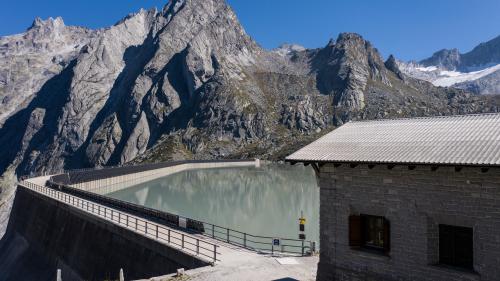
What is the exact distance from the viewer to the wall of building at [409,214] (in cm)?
1443

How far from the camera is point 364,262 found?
17.8 metres

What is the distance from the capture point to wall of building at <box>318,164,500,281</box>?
14430 mm

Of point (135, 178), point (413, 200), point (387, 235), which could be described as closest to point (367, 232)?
point (387, 235)

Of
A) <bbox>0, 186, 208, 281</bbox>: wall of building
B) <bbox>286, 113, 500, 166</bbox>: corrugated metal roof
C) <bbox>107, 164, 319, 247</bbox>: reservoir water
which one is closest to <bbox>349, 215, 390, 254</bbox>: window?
<bbox>286, 113, 500, 166</bbox>: corrugated metal roof

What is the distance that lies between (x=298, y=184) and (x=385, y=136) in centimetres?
7118

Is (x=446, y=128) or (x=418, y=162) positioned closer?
(x=418, y=162)

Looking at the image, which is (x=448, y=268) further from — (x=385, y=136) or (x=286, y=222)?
(x=286, y=222)

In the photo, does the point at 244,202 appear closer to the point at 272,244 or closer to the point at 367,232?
the point at 272,244

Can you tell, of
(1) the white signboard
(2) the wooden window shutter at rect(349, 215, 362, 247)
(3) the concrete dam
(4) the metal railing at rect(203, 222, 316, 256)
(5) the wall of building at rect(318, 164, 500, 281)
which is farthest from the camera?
(1) the white signboard

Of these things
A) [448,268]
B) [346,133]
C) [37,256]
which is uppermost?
[346,133]

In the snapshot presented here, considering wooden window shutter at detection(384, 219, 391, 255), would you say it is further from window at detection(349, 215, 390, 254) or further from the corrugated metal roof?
the corrugated metal roof

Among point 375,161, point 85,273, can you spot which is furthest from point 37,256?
point 375,161

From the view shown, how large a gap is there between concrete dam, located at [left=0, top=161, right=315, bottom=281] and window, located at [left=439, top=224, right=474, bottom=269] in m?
10.2

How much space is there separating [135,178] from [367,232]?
99.4m
